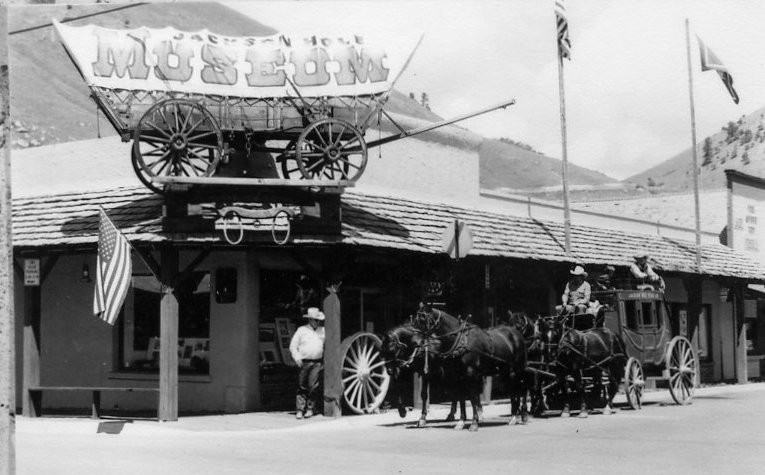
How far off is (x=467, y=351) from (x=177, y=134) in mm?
5639

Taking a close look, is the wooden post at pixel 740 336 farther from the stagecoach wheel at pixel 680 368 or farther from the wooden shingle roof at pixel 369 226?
the stagecoach wheel at pixel 680 368

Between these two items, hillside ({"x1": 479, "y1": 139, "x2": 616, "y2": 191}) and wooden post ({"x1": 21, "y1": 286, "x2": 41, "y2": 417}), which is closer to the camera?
wooden post ({"x1": 21, "y1": 286, "x2": 41, "y2": 417})

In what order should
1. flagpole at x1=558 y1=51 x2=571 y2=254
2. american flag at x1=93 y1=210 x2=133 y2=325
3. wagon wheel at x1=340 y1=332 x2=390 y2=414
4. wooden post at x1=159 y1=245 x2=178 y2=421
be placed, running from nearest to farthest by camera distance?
american flag at x1=93 y1=210 x2=133 y2=325, wooden post at x1=159 y1=245 x2=178 y2=421, wagon wheel at x1=340 y1=332 x2=390 y2=414, flagpole at x1=558 y1=51 x2=571 y2=254

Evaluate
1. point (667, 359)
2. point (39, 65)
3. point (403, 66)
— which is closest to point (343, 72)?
point (403, 66)

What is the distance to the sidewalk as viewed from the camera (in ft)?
52.7

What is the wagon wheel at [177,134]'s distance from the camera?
17.2 meters

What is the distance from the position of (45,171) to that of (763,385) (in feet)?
61.6

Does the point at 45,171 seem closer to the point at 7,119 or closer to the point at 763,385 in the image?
the point at 7,119

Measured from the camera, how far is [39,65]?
7681cm

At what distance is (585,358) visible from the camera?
17781 mm

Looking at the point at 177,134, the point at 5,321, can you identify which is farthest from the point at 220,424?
the point at 5,321

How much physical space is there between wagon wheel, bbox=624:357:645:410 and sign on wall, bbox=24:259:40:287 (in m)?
10.3

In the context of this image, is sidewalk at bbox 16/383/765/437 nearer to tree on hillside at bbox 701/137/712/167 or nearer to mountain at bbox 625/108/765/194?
mountain at bbox 625/108/765/194

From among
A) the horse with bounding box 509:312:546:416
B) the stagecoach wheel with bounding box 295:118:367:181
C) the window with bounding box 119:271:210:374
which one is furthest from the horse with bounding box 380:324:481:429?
the window with bounding box 119:271:210:374
